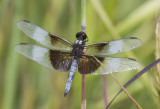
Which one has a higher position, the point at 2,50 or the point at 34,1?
Answer: the point at 34,1

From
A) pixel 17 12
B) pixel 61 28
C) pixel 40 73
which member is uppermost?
pixel 17 12

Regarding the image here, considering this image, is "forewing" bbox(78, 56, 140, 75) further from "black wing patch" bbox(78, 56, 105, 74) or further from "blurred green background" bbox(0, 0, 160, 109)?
"blurred green background" bbox(0, 0, 160, 109)

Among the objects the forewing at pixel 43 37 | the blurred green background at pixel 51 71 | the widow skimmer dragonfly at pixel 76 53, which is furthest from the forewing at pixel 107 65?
the blurred green background at pixel 51 71

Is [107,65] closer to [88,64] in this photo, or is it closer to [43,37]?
[88,64]

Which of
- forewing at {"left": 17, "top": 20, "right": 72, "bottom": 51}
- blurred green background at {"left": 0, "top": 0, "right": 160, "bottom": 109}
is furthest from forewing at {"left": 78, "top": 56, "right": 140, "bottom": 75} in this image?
blurred green background at {"left": 0, "top": 0, "right": 160, "bottom": 109}

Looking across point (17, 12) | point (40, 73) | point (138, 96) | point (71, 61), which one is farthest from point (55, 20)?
point (138, 96)

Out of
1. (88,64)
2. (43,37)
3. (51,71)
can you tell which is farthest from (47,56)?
(51,71)

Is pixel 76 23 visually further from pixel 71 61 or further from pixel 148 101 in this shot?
pixel 148 101

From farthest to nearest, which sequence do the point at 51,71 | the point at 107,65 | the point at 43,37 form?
1. the point at 51,71
2. the point at 43,37
3. the point at 107,65
